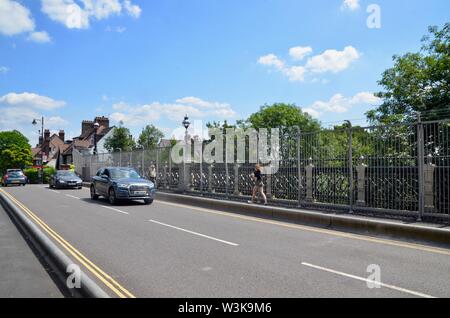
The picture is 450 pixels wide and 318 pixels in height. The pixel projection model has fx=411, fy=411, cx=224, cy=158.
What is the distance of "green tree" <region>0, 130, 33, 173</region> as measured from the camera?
9231 cm

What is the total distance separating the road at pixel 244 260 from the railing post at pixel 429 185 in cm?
210

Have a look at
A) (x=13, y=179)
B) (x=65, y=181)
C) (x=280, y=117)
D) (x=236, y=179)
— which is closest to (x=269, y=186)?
(x=236, y=179)

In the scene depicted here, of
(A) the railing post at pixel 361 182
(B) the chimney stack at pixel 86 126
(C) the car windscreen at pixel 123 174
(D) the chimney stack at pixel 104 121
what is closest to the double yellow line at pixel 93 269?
(A) the railing post at pixel 361 182

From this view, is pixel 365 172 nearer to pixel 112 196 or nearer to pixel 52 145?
pixel 112 196

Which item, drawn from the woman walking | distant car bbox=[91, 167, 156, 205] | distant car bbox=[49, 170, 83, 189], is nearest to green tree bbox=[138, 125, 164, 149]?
distant car bbox=[49, 170, 83, 189]

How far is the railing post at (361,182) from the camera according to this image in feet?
40.3

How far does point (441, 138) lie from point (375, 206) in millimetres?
2667

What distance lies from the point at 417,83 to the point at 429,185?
12.3 metres

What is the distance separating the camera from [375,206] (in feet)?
39.2

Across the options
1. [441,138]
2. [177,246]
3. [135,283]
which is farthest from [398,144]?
[135,283]

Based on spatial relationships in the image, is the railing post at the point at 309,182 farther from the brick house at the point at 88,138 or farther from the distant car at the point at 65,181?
the brick house at the point at 88,138

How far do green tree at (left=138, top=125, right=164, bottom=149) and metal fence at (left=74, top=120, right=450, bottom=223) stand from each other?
131 feet
